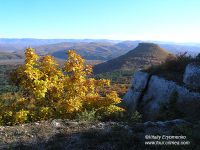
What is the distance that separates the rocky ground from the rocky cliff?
244 centimetres

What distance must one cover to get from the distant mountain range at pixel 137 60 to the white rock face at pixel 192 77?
84.7m

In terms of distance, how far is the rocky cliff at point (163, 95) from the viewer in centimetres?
1209

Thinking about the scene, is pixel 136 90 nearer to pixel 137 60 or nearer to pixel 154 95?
pixel 154 95

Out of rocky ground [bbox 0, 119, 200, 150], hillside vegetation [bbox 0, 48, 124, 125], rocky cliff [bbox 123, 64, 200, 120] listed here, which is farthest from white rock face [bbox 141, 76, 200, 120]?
rocky ground [bbox 0, 119, 200, 150]

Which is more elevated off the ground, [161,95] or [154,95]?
[161,95]

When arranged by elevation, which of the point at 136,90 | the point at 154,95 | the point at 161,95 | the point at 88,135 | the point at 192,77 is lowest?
the point at 136,90

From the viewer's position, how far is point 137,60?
365 feet

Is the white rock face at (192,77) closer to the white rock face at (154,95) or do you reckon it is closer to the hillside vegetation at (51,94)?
the white rock face at (154,95)

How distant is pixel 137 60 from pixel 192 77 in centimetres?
9866

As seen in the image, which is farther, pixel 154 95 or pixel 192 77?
pixel 154 95

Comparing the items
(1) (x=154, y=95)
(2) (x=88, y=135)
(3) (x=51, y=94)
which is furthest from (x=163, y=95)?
(2) (x=88, y=135)

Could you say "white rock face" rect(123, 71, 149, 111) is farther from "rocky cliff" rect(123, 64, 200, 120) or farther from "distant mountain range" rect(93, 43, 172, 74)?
"distant mountain range" rect(93, 43, 172, 74)

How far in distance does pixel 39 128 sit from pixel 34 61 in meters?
3.81

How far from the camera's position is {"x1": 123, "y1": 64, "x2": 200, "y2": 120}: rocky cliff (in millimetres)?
12094
